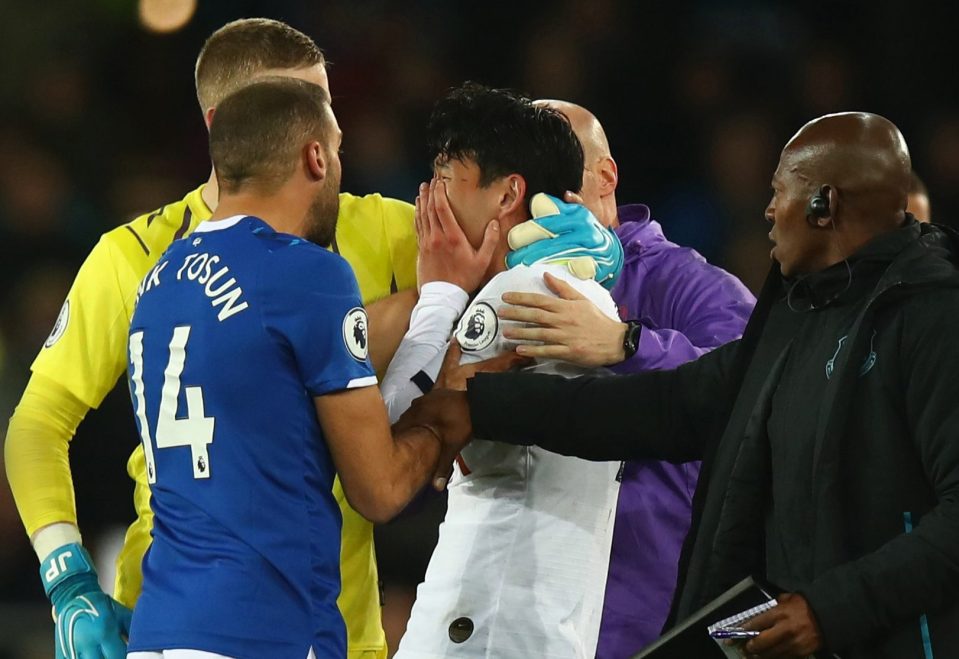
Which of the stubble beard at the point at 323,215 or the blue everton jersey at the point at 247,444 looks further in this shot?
the stubble beard at the point at 323,215

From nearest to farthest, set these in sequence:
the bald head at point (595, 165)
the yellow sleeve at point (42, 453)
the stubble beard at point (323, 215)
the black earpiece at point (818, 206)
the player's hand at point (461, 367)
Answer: the black earpiece at point (818, 206) < the stubble beard at point (323, 215) < the player's hand at point (461, 367) < the yellow sleeve at point (42, 453) < the bald head at point (595, 165)

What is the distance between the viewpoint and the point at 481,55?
22.2 feet

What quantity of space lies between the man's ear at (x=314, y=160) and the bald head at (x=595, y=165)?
140cm

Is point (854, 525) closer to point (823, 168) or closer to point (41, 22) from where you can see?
point (823, 168)

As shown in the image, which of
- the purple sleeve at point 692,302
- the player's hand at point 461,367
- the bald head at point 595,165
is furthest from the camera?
the bald head at point 595,165

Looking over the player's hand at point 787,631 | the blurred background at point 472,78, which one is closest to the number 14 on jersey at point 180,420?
the player's hand at point 787,631

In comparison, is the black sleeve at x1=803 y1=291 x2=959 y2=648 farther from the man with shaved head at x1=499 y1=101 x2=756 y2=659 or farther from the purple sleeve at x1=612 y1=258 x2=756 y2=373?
the purple sleeve at x1=612 y1=258 x2=756 y2=373

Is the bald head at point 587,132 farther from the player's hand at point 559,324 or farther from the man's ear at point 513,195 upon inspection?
the player's hand at point 559,324

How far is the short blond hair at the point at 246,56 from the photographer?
10.4 ft

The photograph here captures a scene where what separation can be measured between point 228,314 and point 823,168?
40.3 inches

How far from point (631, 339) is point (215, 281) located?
3.06ft

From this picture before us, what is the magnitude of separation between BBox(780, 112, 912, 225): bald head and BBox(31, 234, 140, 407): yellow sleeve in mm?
1483

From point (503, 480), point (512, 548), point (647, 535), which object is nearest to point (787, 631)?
Result: point (512, 548)

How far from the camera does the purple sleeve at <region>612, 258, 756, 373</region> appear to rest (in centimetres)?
335
